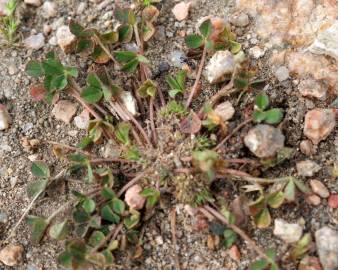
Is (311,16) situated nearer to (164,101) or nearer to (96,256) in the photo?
(164,101)

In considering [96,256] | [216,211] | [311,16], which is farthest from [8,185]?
[311,16]

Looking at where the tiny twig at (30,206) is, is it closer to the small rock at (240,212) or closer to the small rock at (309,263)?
the small rock at (240,212)

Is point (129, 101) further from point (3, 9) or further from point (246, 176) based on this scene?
point (3, 9)

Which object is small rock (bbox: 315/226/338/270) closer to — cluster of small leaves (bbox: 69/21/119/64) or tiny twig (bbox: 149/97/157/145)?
tiny twig (bbox: 149/97/157/145)

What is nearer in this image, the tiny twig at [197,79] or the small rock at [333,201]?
the small rock at [333,201]

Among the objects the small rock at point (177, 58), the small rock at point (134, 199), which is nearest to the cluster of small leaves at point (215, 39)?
the small rock at point (177, 58)
